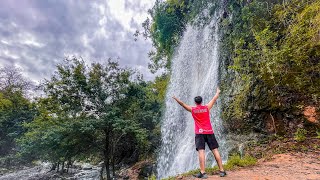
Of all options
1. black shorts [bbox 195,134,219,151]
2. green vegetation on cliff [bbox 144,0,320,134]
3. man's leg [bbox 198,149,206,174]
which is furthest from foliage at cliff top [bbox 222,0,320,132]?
man's leg [bbox 198,149,206,174]

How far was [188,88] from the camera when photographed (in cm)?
1373

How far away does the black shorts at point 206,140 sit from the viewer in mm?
4273

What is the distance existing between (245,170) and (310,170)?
118 cm

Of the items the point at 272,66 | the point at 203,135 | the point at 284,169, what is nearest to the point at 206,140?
the point at 203,135

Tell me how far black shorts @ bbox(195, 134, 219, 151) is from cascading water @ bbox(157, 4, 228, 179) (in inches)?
186

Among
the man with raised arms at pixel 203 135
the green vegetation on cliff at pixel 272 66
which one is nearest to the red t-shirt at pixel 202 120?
the man with raised arms at pixel 203 135

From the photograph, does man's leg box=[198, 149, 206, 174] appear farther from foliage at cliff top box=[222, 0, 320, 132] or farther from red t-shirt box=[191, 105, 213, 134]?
foliage at cliff top box=[222, 0, 320, 132]

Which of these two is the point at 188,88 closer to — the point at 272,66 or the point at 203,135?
the point at 272,66

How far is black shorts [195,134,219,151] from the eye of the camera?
14.0 ft

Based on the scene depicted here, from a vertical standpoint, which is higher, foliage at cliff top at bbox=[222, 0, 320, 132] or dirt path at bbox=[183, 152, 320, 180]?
foliage at cliff top at bbox=[222, 0, 320, 132]

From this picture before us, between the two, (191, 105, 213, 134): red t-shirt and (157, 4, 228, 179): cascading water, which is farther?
(157, 4, 228, 179): cascading water

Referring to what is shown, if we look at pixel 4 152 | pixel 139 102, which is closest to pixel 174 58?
pixel 139 102

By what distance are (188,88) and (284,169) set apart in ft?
31.0

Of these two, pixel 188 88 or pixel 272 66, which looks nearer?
pixel 272 66
